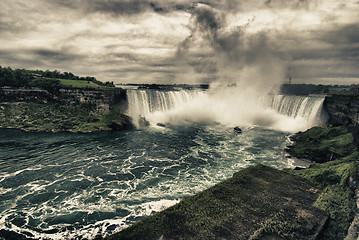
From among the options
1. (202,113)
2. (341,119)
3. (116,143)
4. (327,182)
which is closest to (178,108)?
(202,113)

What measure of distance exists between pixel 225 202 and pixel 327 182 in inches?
482

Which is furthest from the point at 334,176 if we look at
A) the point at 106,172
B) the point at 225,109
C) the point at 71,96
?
the point at 71,96

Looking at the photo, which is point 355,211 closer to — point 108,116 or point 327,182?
point 327,182

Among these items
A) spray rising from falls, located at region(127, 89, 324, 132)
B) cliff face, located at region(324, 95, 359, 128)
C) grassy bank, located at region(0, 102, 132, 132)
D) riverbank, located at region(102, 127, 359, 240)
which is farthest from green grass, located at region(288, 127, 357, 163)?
grassy bank, located at region(0, 102, 132, 132)

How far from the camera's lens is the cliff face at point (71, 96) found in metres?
66.2

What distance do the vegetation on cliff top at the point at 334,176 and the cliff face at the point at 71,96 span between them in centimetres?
5654

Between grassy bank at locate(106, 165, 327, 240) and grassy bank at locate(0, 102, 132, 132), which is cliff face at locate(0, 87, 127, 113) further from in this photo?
grassy bank at locate(106, 165, 327, 240)

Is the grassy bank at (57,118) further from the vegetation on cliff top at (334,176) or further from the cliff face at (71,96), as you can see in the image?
the vegetation on cliff top at (334,176)

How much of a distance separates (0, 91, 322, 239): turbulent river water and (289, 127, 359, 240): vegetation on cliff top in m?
5.01

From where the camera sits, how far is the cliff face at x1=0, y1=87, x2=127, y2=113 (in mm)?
66250

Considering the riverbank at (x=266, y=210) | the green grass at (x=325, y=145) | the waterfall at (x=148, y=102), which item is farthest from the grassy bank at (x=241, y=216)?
the waterfall at (x=148, y=102)

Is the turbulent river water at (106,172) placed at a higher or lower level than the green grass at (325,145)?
lower

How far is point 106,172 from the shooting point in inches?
1152

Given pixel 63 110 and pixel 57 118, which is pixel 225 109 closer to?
pixel 63 110
